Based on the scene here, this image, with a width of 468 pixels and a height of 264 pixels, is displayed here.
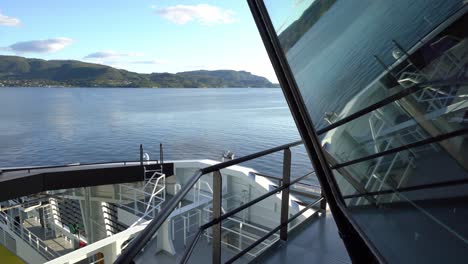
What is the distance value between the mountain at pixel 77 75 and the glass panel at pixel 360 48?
101040 mm

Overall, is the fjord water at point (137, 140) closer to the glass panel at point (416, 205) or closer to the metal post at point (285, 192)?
the metal post at point (285, 192)

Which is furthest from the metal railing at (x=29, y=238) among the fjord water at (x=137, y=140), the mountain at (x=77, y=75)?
the mountain at (x=77, y=75)

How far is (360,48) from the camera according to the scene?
100cm

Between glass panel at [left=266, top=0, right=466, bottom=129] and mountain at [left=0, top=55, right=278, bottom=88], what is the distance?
3978 inches

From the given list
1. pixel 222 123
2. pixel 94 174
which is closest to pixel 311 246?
pixel 94 174

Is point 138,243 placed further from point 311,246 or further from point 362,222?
point 311,246

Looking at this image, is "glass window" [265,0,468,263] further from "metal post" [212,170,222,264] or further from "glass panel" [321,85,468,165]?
"metal post" [212,170,222,264]

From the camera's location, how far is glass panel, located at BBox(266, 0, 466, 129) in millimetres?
574

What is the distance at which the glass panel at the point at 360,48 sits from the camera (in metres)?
0.57

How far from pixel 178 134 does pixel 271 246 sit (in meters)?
25.0

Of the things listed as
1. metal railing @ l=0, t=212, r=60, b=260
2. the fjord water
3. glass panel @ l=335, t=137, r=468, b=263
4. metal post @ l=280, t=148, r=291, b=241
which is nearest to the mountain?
the fjord water

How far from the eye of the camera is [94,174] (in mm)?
7547

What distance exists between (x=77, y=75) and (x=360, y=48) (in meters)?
121

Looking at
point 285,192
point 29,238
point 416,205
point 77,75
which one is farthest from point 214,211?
point 77,75
